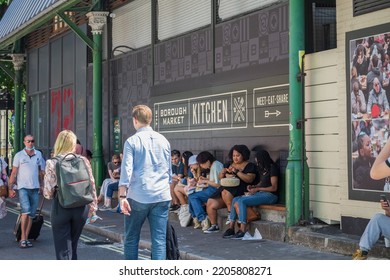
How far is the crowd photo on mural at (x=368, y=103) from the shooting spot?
380 inches

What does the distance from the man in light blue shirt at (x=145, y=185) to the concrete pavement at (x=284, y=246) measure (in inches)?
89.2

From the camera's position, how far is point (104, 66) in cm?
1975

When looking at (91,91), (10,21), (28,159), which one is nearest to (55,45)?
(10,21)

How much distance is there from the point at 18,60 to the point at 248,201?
1720 centimetres

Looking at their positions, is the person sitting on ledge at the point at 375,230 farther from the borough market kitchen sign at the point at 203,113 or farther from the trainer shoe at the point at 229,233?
the borough market kitchen sign at the point at 203,113

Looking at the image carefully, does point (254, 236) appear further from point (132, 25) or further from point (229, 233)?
point (132, 25)

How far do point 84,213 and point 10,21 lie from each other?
15.3m

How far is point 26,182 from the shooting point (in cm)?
1173

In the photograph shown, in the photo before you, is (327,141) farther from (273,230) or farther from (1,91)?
(1,91)

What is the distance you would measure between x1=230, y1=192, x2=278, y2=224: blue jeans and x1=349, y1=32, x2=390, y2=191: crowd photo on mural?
197 centimetres

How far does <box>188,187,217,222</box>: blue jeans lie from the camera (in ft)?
41.9

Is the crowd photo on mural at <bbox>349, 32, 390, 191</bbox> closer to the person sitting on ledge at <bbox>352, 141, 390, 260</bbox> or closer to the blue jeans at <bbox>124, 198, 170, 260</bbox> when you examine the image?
the person sitting on ledge at <bbox>352, 141, 390, 260</bbox>

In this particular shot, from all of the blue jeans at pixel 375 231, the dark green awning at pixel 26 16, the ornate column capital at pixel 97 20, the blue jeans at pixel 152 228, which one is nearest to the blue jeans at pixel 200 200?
the blue jeans at pixel 375 231

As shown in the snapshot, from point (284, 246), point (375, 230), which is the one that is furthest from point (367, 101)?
point (284, 246)
